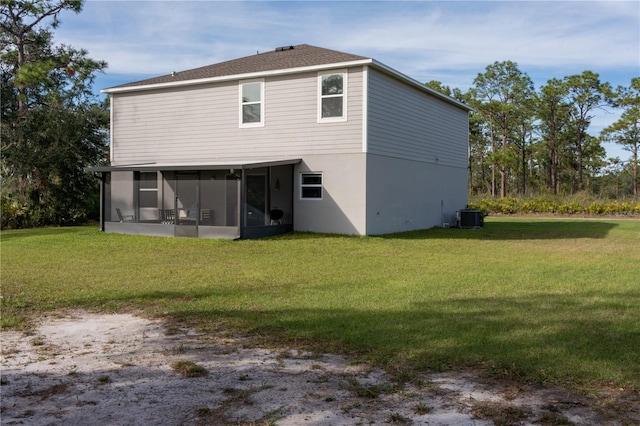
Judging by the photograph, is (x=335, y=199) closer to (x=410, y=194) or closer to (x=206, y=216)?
(x=410, y=194)

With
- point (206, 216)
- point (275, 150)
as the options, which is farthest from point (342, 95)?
point (206, 216)

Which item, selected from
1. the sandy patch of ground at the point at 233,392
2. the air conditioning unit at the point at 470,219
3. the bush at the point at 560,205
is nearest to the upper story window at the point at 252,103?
the air conditioning unit at the point at 470,219

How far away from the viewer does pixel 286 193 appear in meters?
18.1

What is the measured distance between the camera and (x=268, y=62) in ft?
63.6

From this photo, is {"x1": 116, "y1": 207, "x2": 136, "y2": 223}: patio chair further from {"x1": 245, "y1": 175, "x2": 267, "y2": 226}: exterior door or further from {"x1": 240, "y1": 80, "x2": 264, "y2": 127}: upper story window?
{"x1": 240, "y1": 80, "x2": 264, "y2": 127}: upper story window

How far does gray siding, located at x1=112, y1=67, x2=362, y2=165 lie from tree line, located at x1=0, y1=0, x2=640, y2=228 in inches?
130

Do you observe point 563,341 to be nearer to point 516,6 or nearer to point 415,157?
point 516,6

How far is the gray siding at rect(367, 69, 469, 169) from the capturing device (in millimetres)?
17422

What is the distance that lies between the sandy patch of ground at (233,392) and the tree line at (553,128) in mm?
40967

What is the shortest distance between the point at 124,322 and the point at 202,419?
3183mm

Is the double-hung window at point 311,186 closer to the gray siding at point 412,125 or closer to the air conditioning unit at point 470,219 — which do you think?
the gray siding at point 412,125

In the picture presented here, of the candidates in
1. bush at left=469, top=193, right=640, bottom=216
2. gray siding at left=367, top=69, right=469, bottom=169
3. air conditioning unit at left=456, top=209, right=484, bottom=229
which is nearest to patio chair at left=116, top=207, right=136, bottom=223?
gray siding at left=367, top=69, right=469, bottom=169

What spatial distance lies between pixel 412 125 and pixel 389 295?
12.9 metres

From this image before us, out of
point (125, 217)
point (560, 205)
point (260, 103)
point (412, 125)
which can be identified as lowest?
point (125, 217)
